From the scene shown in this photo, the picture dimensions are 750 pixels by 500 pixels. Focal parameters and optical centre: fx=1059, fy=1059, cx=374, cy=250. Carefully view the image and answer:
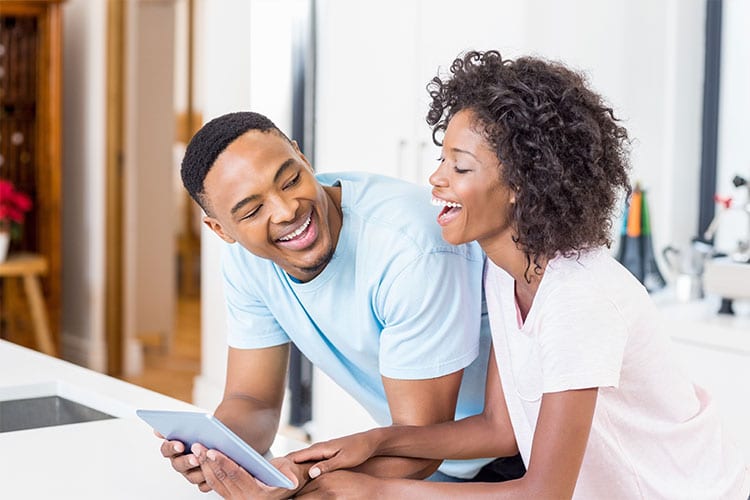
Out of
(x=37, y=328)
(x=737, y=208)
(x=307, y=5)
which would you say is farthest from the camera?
(x=37, y=328)

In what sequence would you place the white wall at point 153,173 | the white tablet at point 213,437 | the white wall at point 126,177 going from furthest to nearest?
1. the white wall at point 153,173
2. the white wall at point 126,177
3. the white tablet at point 213,437

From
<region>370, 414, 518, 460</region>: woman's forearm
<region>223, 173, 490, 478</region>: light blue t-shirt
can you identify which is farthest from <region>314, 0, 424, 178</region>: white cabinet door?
<region>370, 414, 518, 460</region>: woman's forearm

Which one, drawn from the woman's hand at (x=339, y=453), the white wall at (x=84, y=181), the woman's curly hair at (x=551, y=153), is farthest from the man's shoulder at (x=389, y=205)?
the white wall at (x=84, y=181)

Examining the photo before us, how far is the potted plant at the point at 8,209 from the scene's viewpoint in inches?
193

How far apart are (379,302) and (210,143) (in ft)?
1.21

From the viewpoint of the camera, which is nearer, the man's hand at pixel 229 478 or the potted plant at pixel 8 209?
the man's hand at pixel 229 478

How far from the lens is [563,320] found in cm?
144

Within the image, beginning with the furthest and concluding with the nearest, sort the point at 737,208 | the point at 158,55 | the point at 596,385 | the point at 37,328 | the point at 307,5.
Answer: the point at 158,55 → the point at 37,328 → the point at 307,5 → the point at 737,208 → the point at 596,385

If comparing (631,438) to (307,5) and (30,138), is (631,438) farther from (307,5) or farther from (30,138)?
(30,138)

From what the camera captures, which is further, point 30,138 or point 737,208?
point 30,138

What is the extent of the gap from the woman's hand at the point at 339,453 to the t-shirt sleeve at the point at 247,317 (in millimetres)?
401

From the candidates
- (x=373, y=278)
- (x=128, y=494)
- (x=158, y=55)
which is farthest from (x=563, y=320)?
(x=158, y=55)

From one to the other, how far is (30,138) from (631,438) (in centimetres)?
435

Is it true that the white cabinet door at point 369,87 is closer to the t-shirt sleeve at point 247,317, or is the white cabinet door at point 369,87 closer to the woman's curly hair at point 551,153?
the t-shirt sleeve at point 247,317
